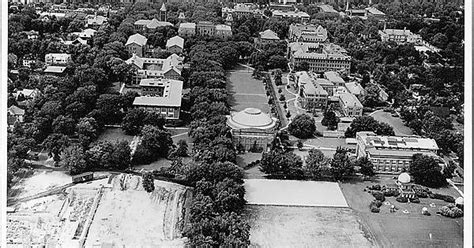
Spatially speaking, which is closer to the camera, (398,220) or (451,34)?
(398,220)

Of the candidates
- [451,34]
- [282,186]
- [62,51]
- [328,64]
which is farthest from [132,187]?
[451,34]

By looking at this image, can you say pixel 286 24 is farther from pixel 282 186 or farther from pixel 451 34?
pixel 282 186

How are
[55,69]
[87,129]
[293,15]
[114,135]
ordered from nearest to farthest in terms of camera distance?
1. [87,129]
2. [114,135]
3. [55,69]
4. [293,15]

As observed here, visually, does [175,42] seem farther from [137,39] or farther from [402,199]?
[402,199]

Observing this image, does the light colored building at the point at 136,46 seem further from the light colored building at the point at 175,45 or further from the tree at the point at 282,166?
the tree at the point at 282,166

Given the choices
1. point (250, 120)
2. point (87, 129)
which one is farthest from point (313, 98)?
point (87, 129)

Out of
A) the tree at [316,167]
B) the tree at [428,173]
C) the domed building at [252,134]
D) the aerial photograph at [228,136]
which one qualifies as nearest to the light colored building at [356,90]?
the aerial photograph at [228,136]

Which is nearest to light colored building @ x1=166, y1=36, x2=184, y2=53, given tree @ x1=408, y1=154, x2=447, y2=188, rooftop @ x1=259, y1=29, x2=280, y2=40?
rooftop @ x1=259, y1=29, x2=280, y2=40
